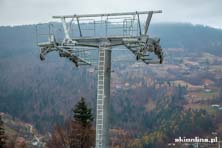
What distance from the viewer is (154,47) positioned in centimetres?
2216

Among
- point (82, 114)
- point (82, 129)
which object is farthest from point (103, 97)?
point (82, 114)

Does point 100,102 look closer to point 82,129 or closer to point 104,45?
point 104,45

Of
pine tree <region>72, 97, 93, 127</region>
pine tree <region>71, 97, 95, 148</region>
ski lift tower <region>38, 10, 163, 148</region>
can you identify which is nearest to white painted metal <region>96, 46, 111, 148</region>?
ski lift tower <region>38, 10, 163, 148</region>

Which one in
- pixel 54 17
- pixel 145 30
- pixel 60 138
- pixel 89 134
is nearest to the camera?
pixel 145 30

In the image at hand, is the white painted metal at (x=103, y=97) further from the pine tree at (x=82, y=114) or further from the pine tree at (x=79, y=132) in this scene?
the pine tree at (x=82, y=114)

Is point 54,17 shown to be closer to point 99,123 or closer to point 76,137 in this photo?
point 99,123

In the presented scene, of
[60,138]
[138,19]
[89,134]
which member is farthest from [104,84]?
[60,138]

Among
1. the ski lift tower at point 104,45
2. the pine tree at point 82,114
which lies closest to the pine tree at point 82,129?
the pine tree at point 82,114

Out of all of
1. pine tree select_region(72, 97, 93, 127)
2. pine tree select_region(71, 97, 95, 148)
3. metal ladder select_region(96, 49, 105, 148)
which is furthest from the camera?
pine tree select_region(72, 97, 93, 127)

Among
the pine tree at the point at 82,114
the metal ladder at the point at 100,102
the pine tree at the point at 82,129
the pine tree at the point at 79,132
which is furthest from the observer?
the pine tree at the point at 82,114

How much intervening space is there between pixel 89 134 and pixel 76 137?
2257 mm

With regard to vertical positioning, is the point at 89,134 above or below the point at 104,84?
below

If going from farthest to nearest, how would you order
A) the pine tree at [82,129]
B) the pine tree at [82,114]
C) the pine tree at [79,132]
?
1. the pine tree at [82,114]
2. the pine tree at [79,132]
3. the pine tree at [82,129]

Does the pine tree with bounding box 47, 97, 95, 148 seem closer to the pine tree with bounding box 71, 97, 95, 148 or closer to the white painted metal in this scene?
the pine tree with bounding box 71, 97, 95, 148
